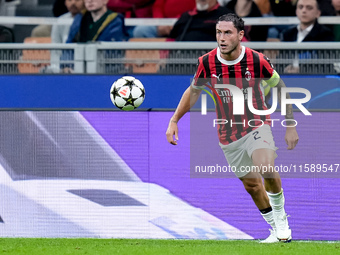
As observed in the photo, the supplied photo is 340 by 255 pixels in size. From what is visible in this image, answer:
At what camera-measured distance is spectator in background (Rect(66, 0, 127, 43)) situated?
34.2ft

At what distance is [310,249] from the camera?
6.66 m

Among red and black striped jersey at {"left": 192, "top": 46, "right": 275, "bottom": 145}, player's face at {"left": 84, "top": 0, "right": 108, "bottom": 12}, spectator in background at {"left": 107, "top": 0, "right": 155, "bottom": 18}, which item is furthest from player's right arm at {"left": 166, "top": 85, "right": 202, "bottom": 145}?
spectator in background at {"left": 107, "top": 0, "right": 155, "bottom": 18}

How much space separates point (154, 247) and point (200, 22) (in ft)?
13.5

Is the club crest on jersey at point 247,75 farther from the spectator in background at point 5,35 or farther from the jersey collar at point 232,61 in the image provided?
the spectator in background at point 5,35

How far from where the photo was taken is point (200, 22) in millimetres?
10195

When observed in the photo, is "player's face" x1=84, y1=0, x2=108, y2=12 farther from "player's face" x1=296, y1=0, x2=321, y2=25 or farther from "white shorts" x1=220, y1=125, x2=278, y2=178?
"white shorts" x1=220, y1=125, x2=278, y2=178

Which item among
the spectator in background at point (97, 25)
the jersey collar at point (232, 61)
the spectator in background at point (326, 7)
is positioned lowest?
the jersey collar at point (232, 61)

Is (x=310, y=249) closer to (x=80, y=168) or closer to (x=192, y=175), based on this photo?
(x=192, y=175)

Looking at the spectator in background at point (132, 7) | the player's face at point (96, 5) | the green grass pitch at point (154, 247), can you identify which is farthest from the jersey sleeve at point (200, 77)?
the spectator in background at point (132, 7)

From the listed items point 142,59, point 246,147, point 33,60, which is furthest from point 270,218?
point 33,60

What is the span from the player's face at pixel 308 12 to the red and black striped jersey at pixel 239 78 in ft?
9.26

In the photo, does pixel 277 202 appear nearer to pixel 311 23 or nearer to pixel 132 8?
pixel 311 23

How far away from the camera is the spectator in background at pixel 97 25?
34.2 ft

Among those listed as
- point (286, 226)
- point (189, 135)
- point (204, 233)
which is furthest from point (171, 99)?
point (286, 226)
